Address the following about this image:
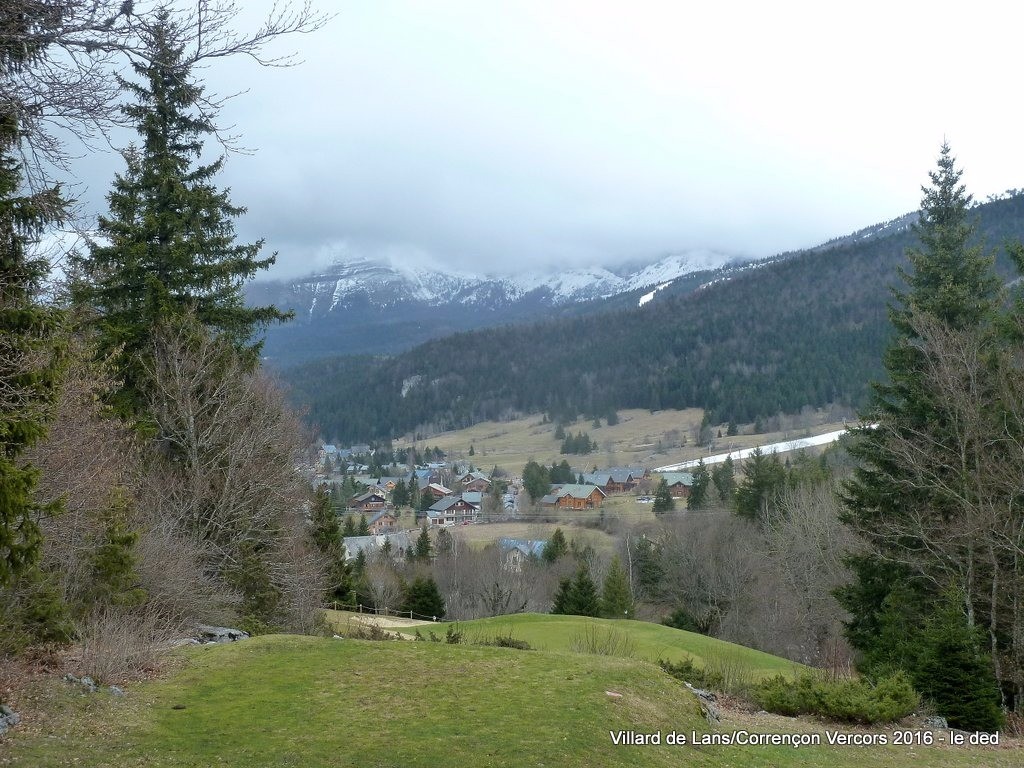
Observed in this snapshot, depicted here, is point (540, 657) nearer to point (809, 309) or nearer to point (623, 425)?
point (623, 425)

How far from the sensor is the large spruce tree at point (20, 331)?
5926 millimetres

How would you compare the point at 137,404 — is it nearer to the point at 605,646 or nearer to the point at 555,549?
the point at 605,646

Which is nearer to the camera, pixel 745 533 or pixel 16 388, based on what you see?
pixel 16 388

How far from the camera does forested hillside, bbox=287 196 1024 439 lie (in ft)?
480

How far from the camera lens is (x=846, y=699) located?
1328 centimetres

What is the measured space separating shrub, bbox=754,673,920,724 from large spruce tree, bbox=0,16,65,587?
12620 millimetres

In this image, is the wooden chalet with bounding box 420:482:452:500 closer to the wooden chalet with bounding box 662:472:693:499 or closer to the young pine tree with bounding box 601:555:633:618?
the wooden chalet with bounding box 662:472:693:499

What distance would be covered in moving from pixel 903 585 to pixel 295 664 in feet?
49.8

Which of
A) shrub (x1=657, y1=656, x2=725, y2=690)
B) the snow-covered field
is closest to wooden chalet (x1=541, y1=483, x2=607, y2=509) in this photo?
the snow-covered field

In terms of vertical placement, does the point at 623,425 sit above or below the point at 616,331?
below

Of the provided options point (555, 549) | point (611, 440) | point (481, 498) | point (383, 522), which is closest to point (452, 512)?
point (481, 498)

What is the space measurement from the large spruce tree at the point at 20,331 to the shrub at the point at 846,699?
1262 centimetres

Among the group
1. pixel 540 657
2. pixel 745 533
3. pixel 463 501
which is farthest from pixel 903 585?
pixel 463 501

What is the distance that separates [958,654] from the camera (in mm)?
14391
